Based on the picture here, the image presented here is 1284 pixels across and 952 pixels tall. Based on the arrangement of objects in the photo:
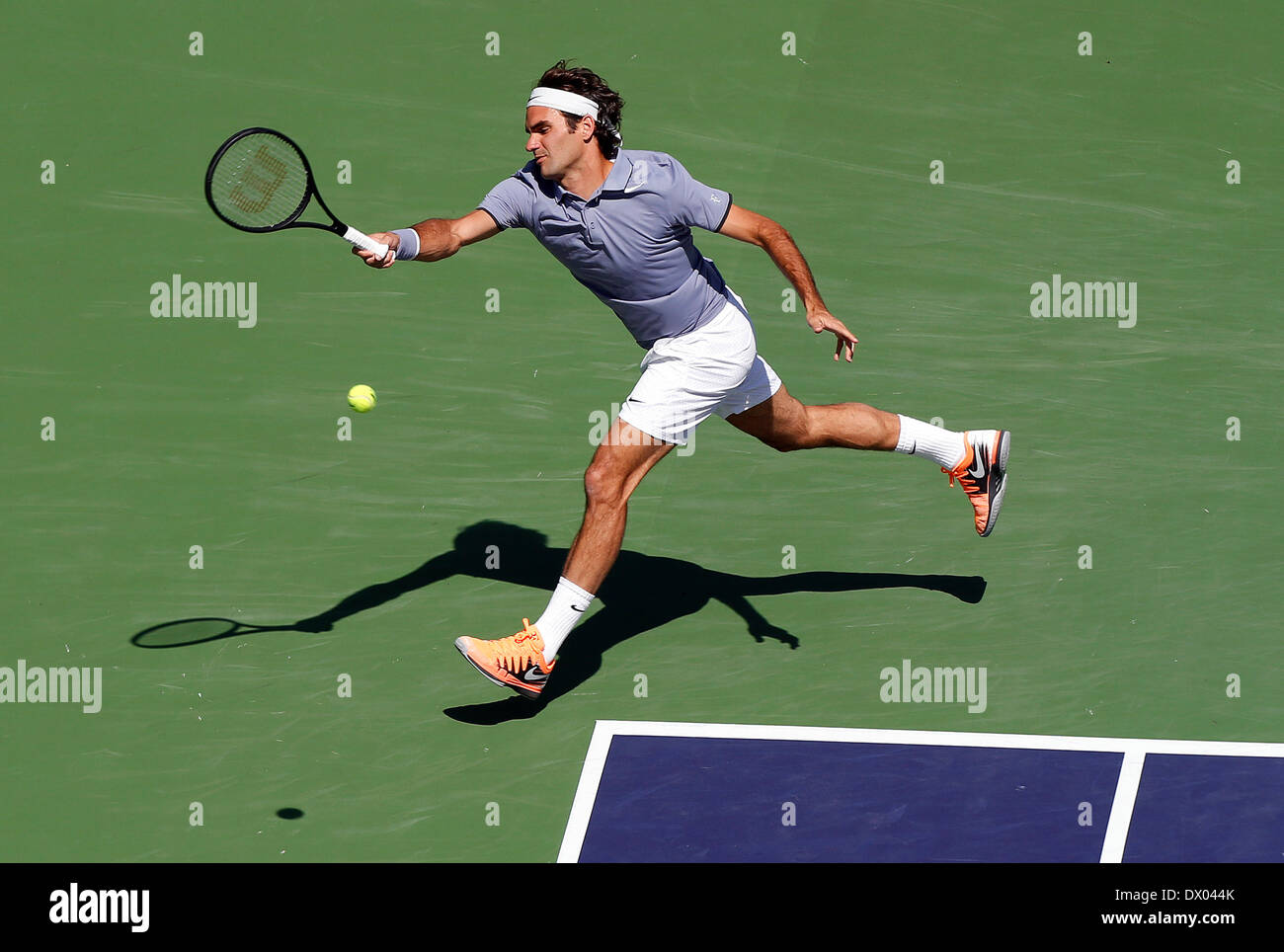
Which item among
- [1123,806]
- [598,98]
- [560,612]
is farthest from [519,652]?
[1123,806]

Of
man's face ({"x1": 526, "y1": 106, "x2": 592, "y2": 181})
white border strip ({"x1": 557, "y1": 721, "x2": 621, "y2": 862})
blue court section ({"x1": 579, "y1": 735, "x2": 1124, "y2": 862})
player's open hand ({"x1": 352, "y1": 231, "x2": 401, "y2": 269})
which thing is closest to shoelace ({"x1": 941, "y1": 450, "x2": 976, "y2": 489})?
blue court section ({"x1": 579, "y1": 735, "x2": 1124, "y2": 862})

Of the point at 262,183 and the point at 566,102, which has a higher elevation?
the point at 566,102

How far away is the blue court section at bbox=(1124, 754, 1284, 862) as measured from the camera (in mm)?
9305

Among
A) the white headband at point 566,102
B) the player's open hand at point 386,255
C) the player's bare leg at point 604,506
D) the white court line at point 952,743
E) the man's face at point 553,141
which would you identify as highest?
the white headband at point 566,102

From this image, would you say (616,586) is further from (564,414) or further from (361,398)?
(361,398)

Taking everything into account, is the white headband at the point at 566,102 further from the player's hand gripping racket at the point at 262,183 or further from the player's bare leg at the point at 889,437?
the player's bare leg at the point at 889,437

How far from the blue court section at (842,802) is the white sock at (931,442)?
1.44 meters

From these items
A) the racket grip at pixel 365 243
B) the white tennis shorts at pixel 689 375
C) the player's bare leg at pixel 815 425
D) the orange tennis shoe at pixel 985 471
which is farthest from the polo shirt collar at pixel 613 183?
the orange tennis shoe at pixel 985 471

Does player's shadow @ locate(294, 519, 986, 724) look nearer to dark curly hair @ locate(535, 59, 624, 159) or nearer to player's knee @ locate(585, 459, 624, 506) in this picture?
player's knee @ locate(585, 459, 624, 506)

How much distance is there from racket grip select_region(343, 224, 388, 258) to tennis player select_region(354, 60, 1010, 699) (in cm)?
13

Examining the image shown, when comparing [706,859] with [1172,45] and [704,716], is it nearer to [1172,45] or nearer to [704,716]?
[704,716]

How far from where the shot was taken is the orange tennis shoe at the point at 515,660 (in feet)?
28.6

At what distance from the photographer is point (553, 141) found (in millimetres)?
8797

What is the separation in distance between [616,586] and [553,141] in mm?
2380
